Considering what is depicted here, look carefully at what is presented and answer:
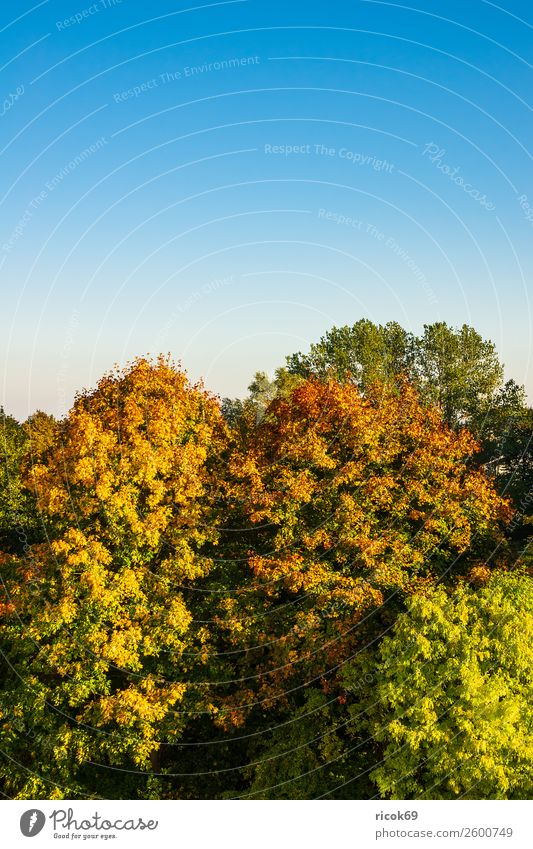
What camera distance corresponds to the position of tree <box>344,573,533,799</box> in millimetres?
24250

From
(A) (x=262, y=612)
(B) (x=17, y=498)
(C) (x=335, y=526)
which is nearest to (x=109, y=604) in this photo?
(A) (x=262, y=612)

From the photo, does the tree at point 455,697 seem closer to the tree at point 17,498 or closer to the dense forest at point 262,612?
the dense forest at point 262,612

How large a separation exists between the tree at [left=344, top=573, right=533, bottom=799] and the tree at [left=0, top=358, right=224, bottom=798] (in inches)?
372

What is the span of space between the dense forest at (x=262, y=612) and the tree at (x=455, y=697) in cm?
9

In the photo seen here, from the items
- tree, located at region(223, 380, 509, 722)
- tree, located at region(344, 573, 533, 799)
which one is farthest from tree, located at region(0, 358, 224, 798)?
tree, located at region(344, 573, 533, 799)

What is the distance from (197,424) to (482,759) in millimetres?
22818

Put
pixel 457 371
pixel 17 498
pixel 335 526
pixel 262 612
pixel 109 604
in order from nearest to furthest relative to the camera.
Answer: pixel 109 604
pixel 262 612
pixel 335 526
pixel 17 498
pixel 457 371

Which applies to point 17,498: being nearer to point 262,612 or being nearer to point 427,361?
point 262,612

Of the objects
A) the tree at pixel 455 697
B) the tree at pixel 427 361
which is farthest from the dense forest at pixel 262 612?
the tree at pixel 427 361

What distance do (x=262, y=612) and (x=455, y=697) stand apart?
1102 cm

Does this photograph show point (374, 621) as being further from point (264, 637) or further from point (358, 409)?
point (358, 409)

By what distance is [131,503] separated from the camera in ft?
111

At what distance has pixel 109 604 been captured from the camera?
3152cm
